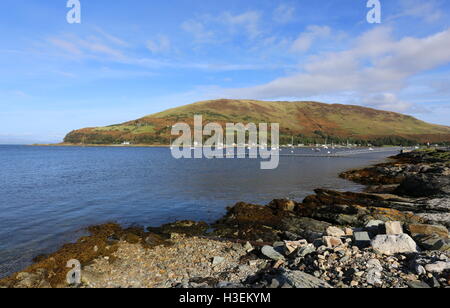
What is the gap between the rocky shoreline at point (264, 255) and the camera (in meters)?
8.94

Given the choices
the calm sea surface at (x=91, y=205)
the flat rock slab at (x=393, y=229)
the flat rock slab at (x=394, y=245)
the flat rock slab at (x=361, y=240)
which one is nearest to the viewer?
the flat rock slab at (x=394, y=245)

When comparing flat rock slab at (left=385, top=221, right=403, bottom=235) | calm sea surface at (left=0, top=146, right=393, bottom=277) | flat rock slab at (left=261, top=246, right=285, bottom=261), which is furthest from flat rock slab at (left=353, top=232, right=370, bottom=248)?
calm sea surface at (left=0, top=146, right=393, bottom=277)

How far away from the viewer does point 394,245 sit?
10703mm

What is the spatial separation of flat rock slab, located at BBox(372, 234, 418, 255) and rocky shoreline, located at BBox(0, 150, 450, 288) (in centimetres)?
4

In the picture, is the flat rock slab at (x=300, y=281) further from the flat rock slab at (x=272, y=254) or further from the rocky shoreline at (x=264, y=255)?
the flat rock slab at (x=272, y=254)

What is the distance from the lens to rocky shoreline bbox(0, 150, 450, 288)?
8.94 metres

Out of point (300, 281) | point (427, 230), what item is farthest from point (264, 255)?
point (427, 230)

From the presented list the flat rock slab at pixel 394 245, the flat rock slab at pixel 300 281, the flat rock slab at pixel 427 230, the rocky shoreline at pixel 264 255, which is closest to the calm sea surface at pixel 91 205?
the rocky shoreline at pixel 264 255

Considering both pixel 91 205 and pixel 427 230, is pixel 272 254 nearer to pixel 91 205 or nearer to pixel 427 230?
pixel 427 230

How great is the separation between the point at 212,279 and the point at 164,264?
2.68m

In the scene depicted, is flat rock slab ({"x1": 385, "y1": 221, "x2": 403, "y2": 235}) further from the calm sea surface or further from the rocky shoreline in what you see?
the calm sea surface

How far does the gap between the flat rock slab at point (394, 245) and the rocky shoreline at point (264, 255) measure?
35 millimetres

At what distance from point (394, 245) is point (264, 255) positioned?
523 cm
